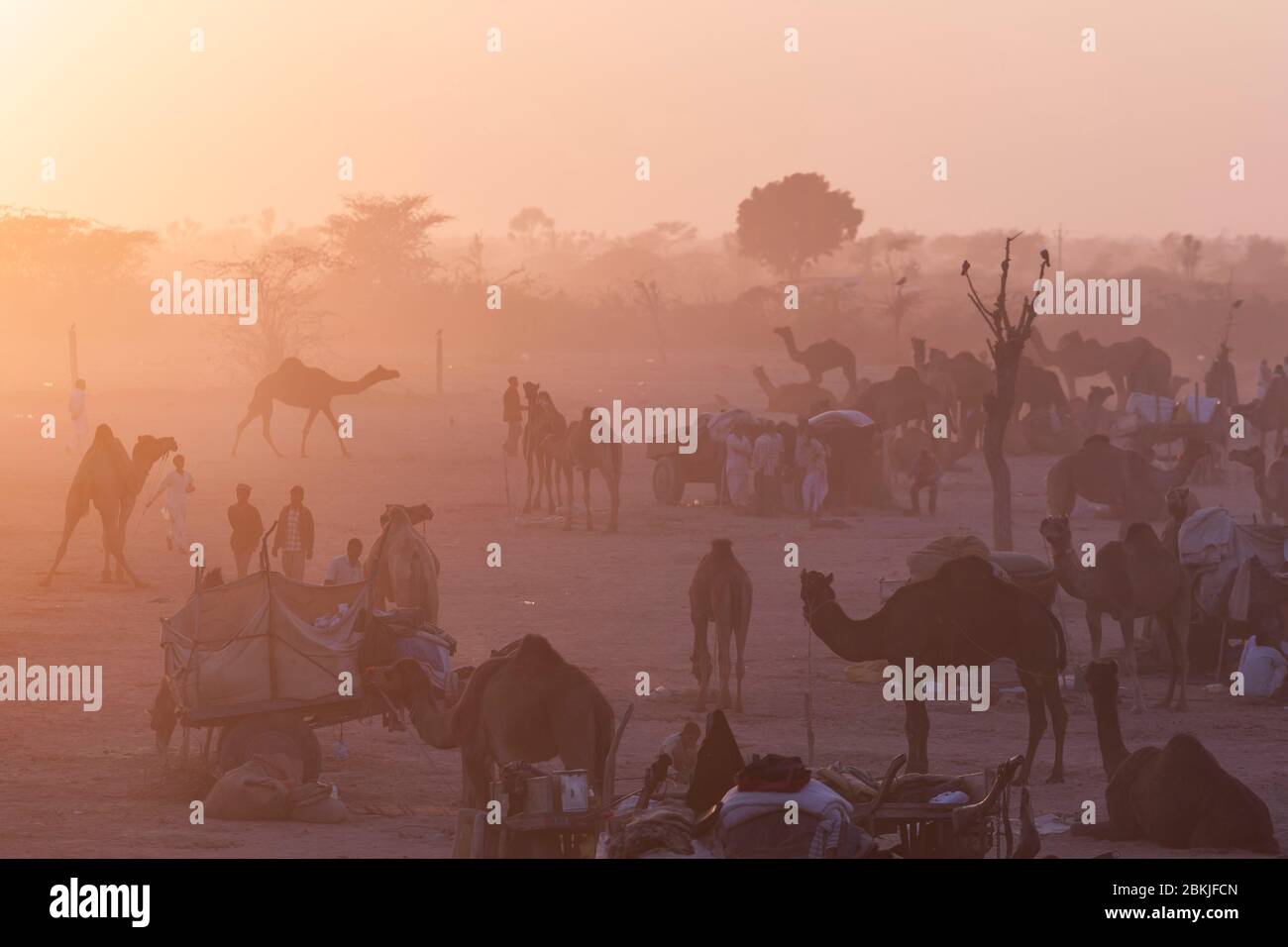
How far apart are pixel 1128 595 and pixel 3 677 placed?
29.3 ft

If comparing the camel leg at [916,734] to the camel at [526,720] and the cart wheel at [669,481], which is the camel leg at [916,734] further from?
the cart wheel at [669,481]

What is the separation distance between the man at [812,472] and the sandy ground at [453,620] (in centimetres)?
73

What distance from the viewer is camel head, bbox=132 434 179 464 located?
22.0m

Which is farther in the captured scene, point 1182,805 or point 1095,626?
point 1095,626

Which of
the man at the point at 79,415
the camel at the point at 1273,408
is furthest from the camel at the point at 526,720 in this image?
the camel at the point at 1273,408

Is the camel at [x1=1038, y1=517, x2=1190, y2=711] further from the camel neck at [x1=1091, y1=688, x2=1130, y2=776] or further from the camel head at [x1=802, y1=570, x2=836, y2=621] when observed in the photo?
the camel neck at [x1=1091, y1=688, x2=1130, y2=776]

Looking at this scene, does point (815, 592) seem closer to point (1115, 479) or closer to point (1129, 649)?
point (1129, 649)

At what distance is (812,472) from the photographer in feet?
87.7

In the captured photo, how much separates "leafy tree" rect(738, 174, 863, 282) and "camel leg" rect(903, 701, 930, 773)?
201 ft

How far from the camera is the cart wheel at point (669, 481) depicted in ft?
92.1

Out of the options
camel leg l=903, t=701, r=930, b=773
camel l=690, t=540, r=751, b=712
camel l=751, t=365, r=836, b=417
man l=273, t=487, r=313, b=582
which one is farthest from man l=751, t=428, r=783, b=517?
camel leg l=903, t=701, r=930, b=773

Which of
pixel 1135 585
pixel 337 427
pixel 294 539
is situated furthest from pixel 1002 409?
pixel 337 427

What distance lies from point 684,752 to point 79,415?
68.3 ft
